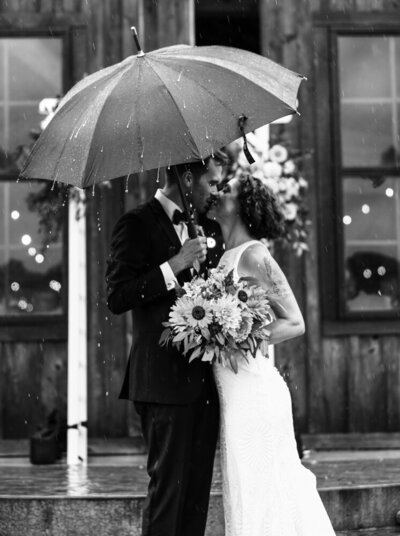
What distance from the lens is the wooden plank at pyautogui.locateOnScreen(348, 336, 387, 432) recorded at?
28.1 ft

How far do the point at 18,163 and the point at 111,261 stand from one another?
4129mm

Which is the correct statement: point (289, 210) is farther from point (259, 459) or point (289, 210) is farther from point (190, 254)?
point (190, 254)

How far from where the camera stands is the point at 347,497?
634 cm

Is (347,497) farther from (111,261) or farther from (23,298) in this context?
(23,298)

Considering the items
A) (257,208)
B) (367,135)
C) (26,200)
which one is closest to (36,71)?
(26,200)

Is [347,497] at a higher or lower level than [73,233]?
lower

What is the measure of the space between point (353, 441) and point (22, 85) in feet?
12.1

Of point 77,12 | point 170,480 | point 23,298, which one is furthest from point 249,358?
point 77,12

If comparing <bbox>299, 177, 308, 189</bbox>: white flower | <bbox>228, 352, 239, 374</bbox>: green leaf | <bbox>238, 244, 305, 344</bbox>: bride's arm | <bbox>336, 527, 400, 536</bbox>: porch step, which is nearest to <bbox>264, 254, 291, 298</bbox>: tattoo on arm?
<bbox>238, 244, 305, 344</bbox>: bride's arm

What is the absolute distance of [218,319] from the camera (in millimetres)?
4555

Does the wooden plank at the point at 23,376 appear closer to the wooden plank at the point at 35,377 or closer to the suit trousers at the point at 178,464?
the wooden plank at the point at 35,377

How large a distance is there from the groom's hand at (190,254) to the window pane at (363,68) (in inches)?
176

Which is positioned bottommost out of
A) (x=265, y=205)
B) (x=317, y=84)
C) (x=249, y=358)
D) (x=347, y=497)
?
(x=347, y=497)

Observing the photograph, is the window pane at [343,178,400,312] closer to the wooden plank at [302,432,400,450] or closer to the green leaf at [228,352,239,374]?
the wooden plank at [302,432,400,450]
